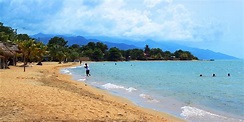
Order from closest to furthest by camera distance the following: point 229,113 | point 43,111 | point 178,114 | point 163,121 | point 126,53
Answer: point 43,111 → point 163,121 → point 178,114 → point 229,113 → point 126,53

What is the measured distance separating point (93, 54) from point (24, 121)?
405 ft

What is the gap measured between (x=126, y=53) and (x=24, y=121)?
482 ft

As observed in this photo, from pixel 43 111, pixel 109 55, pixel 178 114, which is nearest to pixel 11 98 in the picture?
pixel 43 111

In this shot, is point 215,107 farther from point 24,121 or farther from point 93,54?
point 93,54

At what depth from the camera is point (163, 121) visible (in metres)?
10.4

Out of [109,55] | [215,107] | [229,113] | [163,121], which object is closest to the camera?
[163,121]

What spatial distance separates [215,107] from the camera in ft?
49.2

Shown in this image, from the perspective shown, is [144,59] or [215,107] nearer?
[215,107]

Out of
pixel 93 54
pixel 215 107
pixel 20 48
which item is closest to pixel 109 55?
pixel 93 54

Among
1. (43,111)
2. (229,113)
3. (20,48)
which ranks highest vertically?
(20,48)

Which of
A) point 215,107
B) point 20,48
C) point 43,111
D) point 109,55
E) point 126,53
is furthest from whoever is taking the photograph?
point 126,53

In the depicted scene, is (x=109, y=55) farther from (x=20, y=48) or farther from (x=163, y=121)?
(x=163, y=121)

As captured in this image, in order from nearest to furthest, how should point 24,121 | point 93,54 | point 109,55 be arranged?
point 24,121, point 93,54, point 109,55

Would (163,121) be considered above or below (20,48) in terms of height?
below
